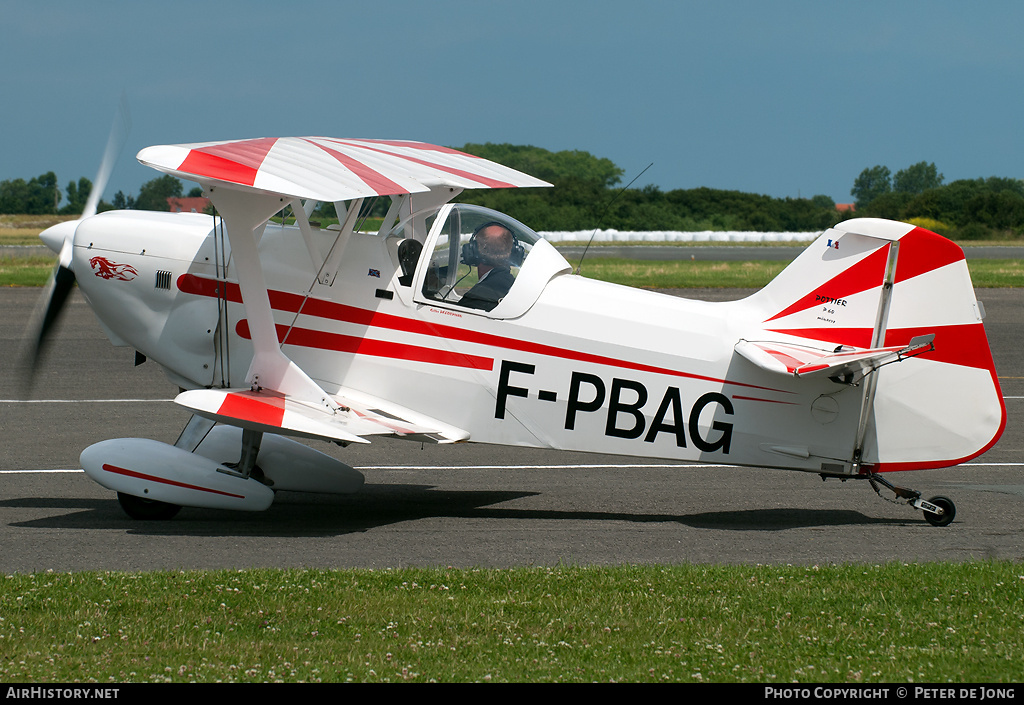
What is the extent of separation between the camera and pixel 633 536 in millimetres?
8375

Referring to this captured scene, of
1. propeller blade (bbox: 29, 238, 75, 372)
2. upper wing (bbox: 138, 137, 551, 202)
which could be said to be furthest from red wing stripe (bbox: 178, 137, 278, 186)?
propeller blade (bbox: 29, 238, 75, 372)

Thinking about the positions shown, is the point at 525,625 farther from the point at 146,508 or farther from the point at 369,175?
the point at 146,508

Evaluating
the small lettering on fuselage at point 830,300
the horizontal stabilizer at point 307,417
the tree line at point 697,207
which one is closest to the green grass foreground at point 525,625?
the horizontal stabilizer at point 307,417

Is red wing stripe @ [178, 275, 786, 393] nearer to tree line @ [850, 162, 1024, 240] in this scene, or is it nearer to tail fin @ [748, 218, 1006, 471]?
tail fin @ [748, 218, 1006, 471]

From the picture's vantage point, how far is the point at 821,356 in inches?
319

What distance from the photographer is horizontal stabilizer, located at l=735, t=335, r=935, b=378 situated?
7.60 meters

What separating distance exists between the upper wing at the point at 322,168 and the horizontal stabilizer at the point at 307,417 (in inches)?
61.7

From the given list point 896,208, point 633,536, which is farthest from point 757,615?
point 896,208

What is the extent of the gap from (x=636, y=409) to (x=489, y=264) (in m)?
1.65

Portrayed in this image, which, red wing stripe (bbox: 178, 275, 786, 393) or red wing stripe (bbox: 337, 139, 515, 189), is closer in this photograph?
red wing stripe (bbox: 178, 275, 786, 393)

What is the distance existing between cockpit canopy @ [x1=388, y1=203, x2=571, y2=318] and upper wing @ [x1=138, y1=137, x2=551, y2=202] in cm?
34

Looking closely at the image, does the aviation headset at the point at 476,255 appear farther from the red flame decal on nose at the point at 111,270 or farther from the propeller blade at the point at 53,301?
the propeller blade at the point at 53,301

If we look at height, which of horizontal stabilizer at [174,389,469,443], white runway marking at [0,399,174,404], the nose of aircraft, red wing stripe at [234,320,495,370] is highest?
the nose of aircraft
